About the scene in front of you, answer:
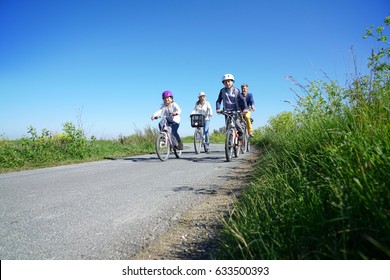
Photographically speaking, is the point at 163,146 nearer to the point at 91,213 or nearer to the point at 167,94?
the point at 167,94

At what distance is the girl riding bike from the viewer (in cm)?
889

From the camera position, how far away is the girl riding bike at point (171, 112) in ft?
29.2

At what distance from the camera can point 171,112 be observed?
895 cm

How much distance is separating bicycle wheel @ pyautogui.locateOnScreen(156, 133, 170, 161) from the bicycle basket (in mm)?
1768

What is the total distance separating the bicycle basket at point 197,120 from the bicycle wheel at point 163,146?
5.80 ft

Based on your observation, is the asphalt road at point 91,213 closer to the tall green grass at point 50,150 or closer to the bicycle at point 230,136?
the bicycle at point 230,136

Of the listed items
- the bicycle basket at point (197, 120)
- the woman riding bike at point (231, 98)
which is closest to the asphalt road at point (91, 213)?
the woman riding bike at point (231, 98)

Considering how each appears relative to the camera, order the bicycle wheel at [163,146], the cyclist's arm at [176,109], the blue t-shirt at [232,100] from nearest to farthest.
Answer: the bicycle wheel at [163,146]
the blue t-shirt at [232,100]
the cyclist's arm at [176,109]

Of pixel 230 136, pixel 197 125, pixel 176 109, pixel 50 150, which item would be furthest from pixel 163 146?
pixel 50 150

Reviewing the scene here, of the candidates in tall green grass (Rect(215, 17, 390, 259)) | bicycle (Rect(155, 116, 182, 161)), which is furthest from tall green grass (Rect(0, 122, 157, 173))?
tall green grass (Rect(215, 17, 390, 259))

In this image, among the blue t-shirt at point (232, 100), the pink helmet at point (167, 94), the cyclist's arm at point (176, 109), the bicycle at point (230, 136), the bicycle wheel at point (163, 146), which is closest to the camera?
the bicycle at point (230, 136)

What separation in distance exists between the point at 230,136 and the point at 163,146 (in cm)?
213
